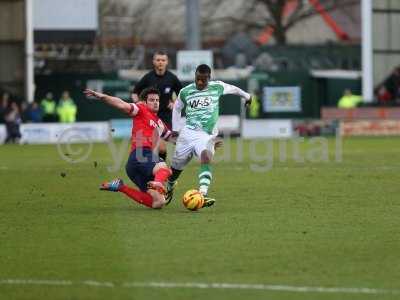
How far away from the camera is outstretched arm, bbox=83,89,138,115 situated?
14352mm

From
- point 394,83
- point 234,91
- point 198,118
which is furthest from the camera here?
point 394,83

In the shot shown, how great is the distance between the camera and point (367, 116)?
4297cm

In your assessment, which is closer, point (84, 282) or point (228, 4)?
point (84, 282)

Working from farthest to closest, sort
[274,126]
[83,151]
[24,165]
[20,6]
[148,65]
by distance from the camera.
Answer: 1. [148,65]
2. [20,6]
3. [274,126]
4. [83,151]
5. [24,165]

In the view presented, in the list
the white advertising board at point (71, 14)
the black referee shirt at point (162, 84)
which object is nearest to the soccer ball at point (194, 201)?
the black referee shirt at point (162, 84)

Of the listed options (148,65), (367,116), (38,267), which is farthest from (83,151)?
(148,65)

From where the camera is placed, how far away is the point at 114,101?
14672 millimetres

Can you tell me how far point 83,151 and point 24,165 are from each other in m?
6.40

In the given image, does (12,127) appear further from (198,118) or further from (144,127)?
(144,127)

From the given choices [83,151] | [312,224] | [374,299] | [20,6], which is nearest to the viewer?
[374,299]

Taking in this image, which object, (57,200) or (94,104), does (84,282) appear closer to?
→ (57,200)

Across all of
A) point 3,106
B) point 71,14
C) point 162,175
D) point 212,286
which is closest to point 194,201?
point 162,175

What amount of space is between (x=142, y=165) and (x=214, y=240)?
10.3 ft

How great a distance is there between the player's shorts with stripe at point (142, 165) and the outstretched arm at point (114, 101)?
552 mm
